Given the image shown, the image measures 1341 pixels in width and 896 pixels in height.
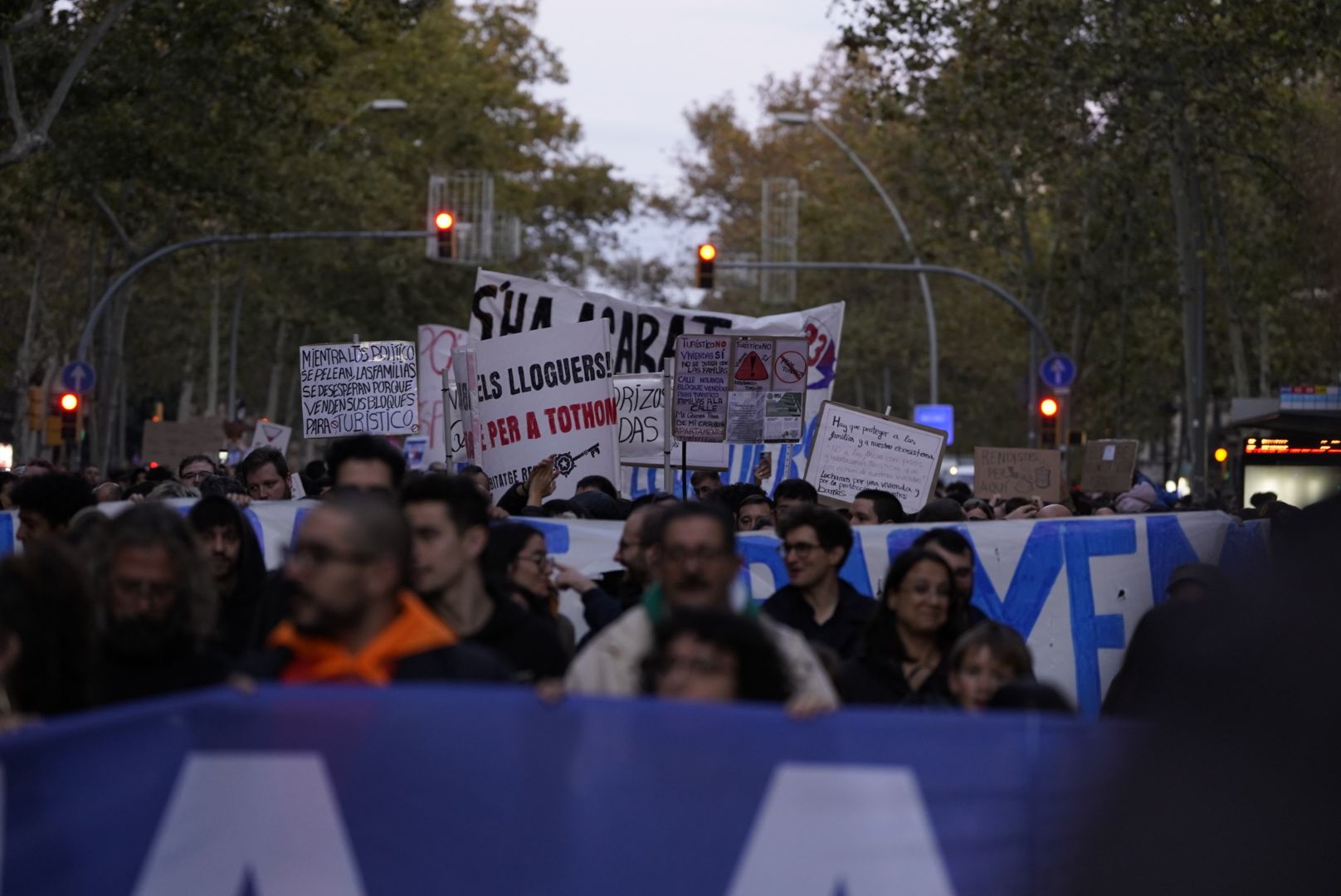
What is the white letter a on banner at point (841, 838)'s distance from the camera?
4473 mm

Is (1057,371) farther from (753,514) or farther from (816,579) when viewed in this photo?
(816,579)

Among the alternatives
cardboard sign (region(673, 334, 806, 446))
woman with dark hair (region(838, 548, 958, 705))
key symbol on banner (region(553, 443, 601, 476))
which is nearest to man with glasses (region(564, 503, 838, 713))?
woman with dark hair (region(838, 548, 958, 705))

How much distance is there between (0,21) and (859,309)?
1686 inches

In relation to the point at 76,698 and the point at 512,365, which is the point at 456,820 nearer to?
the point at 76,698

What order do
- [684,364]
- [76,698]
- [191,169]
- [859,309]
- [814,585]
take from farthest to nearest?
[859,309], [191,169], [684,364], [814,585], [76,698]

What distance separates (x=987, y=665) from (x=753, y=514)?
212 inches

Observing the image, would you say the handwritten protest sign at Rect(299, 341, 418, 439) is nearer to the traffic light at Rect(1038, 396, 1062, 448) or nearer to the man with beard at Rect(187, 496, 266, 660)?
the man with beard at Rect(187, 496, 266, 660)

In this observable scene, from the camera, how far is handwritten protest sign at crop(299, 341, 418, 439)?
1481 centimetres

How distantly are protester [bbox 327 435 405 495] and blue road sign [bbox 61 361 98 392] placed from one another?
77.1ft

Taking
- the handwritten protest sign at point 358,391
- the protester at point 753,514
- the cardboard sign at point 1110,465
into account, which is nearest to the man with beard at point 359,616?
the protester at point 753,514

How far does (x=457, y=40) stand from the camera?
57.5 metres

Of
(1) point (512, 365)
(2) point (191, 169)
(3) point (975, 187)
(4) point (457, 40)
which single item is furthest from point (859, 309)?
(1) point (512, 365)

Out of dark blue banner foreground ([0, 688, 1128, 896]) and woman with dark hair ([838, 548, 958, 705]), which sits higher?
woman with dark hair ([838, 548, 958, 705])

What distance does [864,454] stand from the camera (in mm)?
14125
